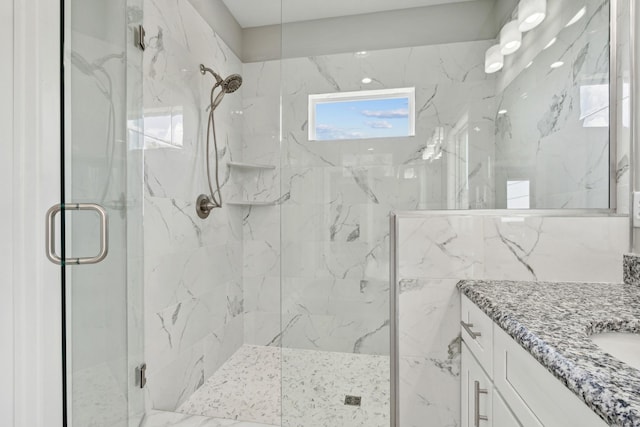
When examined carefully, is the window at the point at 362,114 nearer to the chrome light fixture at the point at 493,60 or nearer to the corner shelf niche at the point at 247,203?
the chrome light fixture at the point at 493,60

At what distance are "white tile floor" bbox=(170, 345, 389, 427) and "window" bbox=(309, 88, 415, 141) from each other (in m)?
1.12

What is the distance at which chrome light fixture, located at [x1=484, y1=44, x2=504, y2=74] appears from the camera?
5.07 ft

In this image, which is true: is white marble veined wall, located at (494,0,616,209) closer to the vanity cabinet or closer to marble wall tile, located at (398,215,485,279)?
marble wall tile, located at (398,215,485,279)

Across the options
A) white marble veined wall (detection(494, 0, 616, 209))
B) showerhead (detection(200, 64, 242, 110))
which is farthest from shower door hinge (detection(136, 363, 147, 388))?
white marble veined wall (detection(494, 0, 616, 209))

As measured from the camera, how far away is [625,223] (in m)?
1.22

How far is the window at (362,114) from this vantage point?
5.39 feet

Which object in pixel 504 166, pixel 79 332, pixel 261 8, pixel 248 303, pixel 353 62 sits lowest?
pixel 248 303

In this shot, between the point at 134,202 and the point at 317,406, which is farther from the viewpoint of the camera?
the point at 317,406

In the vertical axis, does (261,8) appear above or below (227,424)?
above
